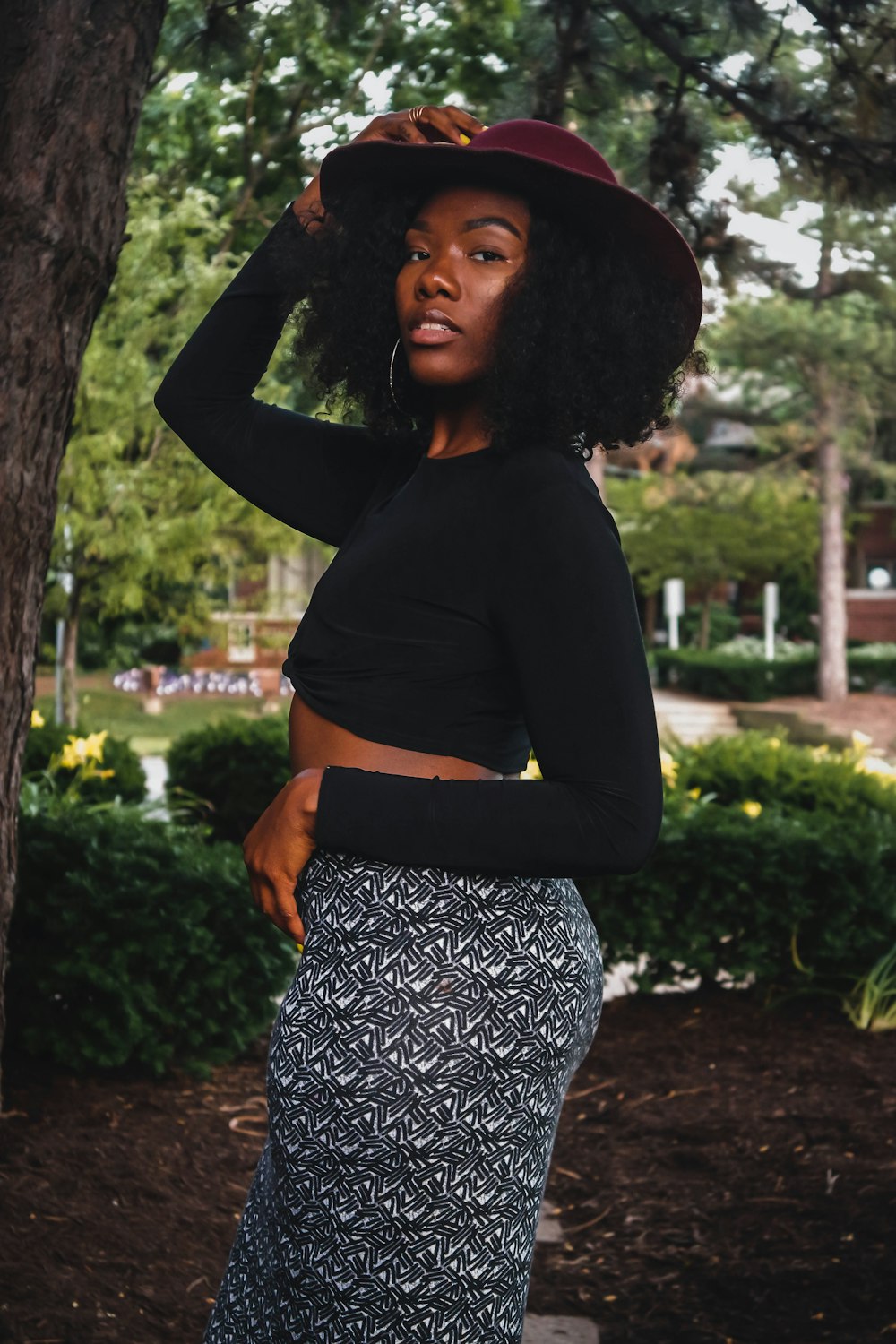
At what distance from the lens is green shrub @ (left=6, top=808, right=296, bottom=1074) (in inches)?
182

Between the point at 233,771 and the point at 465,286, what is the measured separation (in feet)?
24.1

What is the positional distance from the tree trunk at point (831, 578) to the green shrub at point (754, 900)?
19.7 metres

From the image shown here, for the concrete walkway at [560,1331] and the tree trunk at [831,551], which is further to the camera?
the tree trunk at [831,551]

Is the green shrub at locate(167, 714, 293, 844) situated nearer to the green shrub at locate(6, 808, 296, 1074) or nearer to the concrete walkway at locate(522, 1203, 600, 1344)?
the green shrub at locate(6, 808, 296, 1074)

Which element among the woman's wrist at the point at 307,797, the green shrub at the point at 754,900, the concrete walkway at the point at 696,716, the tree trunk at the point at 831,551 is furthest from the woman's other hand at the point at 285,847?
the tree trunk at the point at 831,551

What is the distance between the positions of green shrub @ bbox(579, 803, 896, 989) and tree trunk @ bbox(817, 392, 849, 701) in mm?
19715

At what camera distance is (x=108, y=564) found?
13234 millimetres

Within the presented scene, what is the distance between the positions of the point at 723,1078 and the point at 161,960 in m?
2.02

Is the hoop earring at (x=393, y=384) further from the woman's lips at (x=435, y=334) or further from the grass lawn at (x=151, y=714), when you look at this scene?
the grass lawn at (x=151, y=714)

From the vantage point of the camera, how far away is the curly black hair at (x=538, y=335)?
1.80m

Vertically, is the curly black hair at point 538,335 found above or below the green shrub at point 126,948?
above

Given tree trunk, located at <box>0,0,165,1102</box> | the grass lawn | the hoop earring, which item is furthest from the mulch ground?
the grass lawn

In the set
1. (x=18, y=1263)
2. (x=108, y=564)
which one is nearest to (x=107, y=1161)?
(x=18, y=1263)

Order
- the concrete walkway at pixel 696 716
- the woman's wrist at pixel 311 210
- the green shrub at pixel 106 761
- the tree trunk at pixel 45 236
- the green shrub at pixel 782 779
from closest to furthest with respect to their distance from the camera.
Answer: the woman's wrist at pixel 311 210 → the tree trunk at pixel 45 236 → the green shrub at pixel 782 779 → the green shrub at pixel 106 761 → the concrete walkway at pixel 696 716
